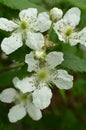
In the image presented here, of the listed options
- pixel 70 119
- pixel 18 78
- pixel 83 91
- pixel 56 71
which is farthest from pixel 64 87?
pixel 70 119

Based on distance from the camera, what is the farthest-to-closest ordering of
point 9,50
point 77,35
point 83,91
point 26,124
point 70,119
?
point 70,119
point 83,91
point 26,124
point 77,35
point 9,50

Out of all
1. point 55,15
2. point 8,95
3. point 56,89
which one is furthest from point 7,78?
point 56,89

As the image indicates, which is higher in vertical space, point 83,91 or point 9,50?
point 9,50

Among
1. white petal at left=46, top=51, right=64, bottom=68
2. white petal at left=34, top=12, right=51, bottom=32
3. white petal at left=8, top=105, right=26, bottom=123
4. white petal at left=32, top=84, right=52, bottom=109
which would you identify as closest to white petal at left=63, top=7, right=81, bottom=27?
white petal at left=34, top=12, right=51, bottom=32

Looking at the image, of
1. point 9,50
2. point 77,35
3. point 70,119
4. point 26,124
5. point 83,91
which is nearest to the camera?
point 9,50

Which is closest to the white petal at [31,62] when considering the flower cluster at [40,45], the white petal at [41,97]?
the flower cluster at [40,45]

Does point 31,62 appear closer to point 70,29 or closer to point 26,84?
point 26,84

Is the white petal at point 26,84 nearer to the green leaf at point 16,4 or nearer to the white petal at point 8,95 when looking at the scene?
the white petal at point 8,95

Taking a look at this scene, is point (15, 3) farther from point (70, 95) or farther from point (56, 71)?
point (70, 95)
